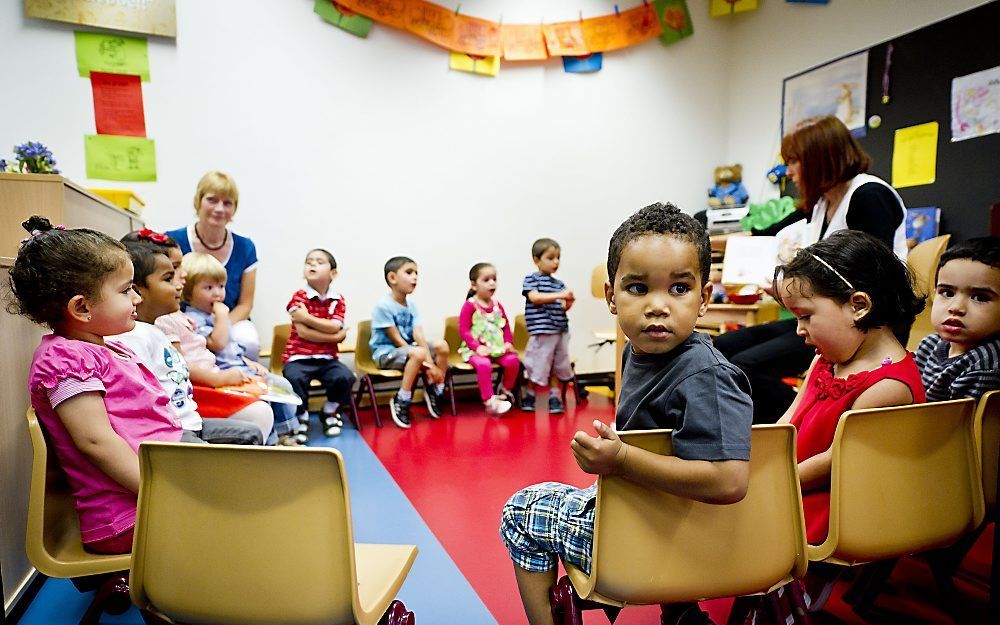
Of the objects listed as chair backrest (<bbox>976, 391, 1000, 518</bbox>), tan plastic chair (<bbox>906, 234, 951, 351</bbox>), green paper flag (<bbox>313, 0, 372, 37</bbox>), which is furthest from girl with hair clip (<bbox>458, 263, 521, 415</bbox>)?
chair backrest (<bbox>976, 391, 1000, 518</bbox>)

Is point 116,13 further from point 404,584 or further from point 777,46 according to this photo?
point 777,46

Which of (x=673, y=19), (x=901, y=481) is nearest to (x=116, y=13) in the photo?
(x=673, y=19)

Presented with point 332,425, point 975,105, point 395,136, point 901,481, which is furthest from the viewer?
point 395,136

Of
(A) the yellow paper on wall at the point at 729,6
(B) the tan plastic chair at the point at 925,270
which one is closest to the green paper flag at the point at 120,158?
(B) the tan plastic chair at the point at 925,270

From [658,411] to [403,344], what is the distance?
2.98 meters

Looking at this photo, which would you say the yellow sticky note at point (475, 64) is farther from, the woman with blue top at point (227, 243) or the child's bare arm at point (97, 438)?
the child's bare arm at point (97, 438)

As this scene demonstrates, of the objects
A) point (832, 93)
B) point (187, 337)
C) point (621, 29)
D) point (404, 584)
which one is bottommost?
point (404, 584)

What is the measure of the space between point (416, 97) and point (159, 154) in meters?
1.80

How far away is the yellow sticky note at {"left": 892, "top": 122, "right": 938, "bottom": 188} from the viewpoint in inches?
140

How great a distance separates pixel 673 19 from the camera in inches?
198

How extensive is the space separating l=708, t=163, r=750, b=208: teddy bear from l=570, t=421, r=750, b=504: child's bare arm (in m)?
4.65

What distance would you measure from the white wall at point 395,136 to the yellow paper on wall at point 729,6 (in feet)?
0.56

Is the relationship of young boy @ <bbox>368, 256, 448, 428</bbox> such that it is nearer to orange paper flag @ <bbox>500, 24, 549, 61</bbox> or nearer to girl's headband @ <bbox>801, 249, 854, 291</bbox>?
orange paper flag @ <bbox>500, 24, 549, 61</bbox>

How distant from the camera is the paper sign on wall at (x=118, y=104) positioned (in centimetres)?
360
